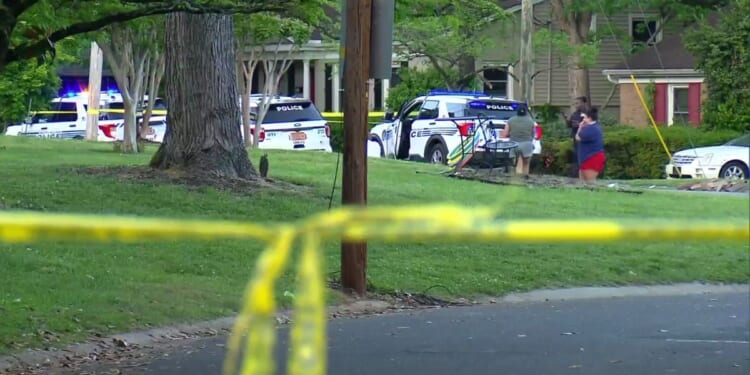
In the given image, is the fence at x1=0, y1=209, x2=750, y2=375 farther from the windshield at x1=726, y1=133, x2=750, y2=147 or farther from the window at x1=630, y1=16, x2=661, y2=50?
the window at x1=630, y1=16, x2=661, y2=50

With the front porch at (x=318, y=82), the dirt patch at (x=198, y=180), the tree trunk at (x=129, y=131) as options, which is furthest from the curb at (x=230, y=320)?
the front porch at (x=318, y=82)

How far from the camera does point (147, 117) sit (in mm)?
29188

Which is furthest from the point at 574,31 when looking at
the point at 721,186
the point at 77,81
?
the point at 77,81

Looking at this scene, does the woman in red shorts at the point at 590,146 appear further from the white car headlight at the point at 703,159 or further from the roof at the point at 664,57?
the roof at the point at 664,57

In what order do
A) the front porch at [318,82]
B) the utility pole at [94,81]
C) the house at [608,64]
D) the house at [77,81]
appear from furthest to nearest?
the house at [77,81] < the front porch at [318,82] < the house at [608,64] < the utility pole at [94,81]

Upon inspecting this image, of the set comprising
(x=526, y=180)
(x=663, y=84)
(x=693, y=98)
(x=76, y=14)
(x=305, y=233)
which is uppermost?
(x=663, y=84)

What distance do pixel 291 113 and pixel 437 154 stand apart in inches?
182

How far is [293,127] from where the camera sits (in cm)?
3072

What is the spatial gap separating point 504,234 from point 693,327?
29.1ft

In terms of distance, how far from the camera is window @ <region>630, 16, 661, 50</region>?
4053 cm

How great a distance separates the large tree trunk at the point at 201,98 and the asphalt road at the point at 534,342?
6197 mm

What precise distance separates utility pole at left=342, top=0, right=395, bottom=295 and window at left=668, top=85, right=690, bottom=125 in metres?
28.3

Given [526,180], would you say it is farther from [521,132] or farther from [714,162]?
[714,162]

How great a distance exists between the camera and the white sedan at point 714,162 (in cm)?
2486
